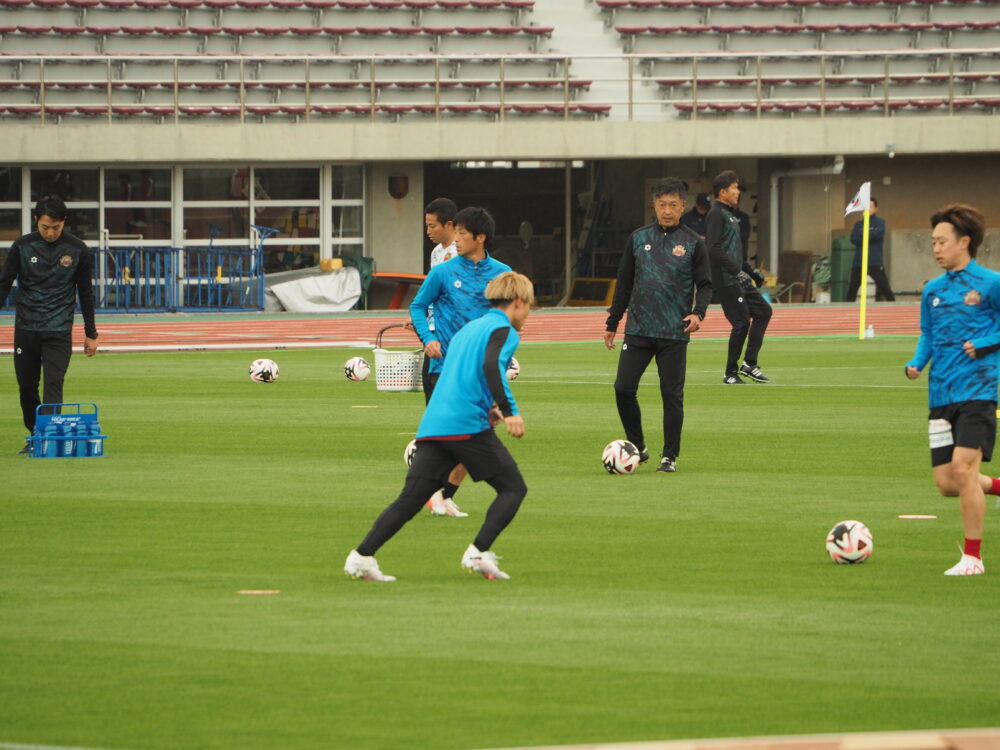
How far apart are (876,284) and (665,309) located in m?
27.0

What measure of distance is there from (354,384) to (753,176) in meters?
23.5

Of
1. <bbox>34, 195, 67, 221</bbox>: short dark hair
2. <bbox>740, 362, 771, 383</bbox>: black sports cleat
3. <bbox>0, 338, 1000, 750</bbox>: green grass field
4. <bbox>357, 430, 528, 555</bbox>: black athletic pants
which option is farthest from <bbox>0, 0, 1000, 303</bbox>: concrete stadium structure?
<bbox>357, 430, 528, 555</bbox>: black athletic pants

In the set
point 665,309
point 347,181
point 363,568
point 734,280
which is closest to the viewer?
point 363,568

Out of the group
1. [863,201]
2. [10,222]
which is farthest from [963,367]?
[10,222]

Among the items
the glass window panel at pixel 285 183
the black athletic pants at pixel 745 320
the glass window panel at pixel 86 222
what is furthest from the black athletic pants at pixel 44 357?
the glass window panel at pixel 285 183

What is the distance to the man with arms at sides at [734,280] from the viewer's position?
61.0 feet

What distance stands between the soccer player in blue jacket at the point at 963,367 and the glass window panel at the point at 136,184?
31.5 m

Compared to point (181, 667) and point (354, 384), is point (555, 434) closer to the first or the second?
point (354, 384)

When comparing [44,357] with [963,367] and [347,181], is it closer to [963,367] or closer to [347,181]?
[963,367]

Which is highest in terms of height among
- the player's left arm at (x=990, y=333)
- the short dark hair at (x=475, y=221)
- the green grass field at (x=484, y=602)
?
the short dark hair at (x=475, y=221)

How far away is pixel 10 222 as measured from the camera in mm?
38125

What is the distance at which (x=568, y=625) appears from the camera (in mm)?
7508

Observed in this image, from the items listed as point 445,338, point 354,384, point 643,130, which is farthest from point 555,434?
point 643,130

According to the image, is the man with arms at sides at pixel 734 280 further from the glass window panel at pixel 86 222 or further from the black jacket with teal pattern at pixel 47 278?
the glass window panel at pixel 86 222
